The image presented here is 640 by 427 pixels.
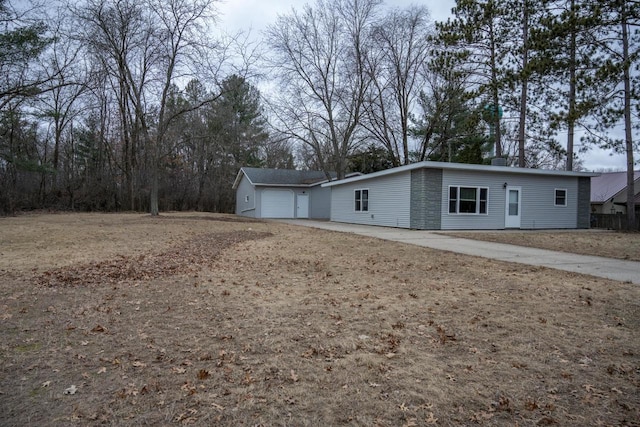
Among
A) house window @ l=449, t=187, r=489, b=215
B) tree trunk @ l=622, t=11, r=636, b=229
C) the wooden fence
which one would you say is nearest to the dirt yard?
house window @ l=449, t=187, r=489, b=215

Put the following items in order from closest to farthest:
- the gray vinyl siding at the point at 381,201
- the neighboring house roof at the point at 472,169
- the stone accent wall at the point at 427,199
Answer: the neighboring house roof at the point at 472,169 < the stone accent wall at the point at 427,199 < the gray vinyl siding at the point at 381,201

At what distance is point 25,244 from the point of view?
9461 mm

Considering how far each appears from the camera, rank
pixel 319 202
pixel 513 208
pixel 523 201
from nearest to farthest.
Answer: pixel 513 208
pixel 523 201
pixel 319 202

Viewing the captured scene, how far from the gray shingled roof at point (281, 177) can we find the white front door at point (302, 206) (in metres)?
1.02

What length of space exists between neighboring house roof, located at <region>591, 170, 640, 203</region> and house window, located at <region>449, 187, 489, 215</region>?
20.3 m

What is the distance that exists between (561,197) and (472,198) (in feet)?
18.1

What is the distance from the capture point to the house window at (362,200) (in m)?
20.2

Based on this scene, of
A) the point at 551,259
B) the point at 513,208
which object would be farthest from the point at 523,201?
the point at 551,259

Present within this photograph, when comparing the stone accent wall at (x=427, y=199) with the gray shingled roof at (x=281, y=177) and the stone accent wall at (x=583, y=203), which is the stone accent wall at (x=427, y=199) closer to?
the stone accent wall at (x=583, y=203)

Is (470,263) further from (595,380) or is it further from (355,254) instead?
(595,380)

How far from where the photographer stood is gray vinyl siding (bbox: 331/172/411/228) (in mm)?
16812

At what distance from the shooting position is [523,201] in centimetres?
1775

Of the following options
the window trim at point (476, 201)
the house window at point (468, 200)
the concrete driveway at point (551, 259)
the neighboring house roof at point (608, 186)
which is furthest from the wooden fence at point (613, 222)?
the neighboring house roof at point (608, 186)

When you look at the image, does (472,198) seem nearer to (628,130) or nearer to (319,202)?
(628,130)
